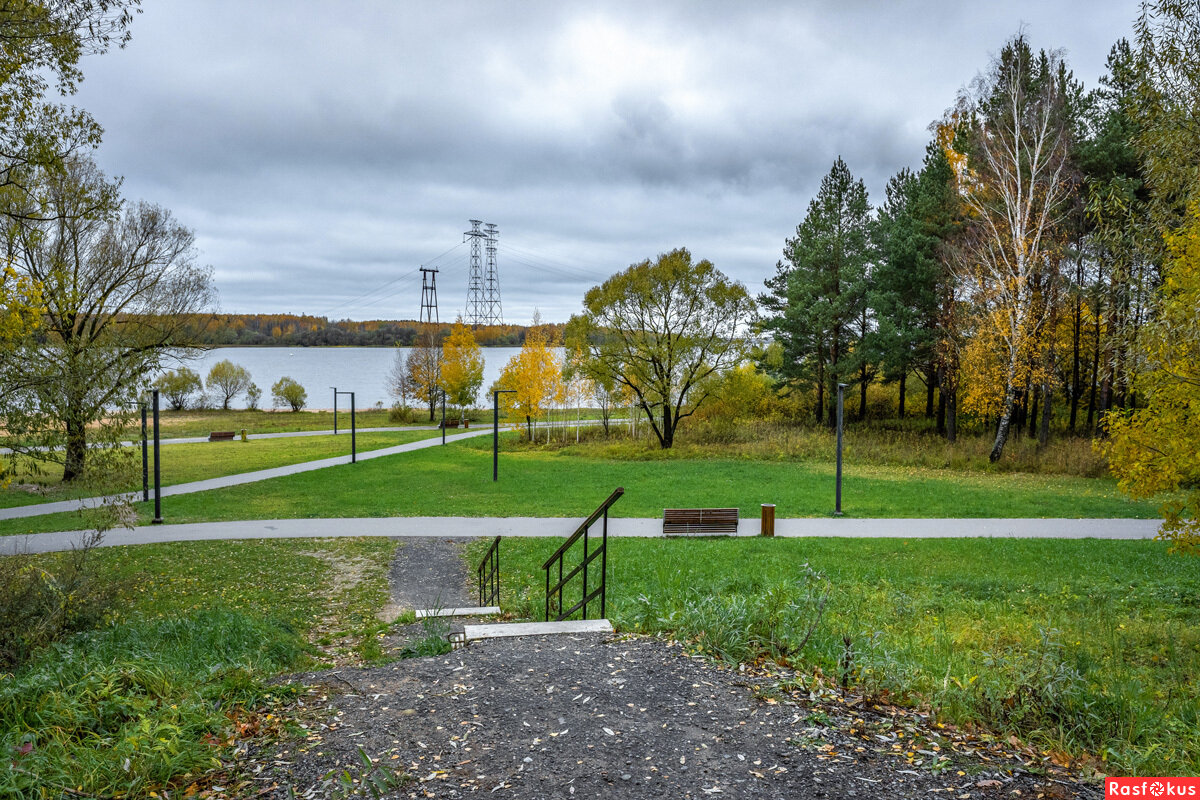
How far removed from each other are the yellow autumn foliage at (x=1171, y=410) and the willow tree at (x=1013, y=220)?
12.9 m

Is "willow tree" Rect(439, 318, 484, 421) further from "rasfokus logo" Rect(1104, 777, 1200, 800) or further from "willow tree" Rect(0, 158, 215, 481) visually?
"rasfokus logo" Rect(1104, 777, 1200, 800)

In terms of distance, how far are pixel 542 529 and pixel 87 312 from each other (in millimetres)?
17287

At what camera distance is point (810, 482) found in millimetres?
20156

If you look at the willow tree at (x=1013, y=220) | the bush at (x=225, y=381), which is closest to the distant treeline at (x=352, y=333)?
the bush at (x=225, y=381)

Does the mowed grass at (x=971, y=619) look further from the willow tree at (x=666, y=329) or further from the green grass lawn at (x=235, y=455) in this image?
the willow tree at (x=666, y=329)

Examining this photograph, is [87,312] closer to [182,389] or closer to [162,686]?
[162,686]

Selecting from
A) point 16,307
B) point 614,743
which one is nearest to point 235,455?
point 16,307

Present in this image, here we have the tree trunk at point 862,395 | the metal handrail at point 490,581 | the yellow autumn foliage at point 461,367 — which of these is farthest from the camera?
the yellow autumn foliage at point 461,367

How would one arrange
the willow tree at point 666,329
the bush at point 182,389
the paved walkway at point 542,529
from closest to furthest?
the paved walkway at point 542,529 → the willow tree at point 666,329 → the bush at point 182,389

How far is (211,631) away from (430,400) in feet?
142

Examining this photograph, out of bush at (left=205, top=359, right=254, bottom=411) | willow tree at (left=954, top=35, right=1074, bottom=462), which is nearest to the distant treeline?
bush at (left=205, top=359, right=254, bottom=411)

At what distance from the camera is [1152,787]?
3176 mm

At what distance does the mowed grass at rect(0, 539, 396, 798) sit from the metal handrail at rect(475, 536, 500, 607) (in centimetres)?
153

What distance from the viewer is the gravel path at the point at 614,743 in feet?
10.7
